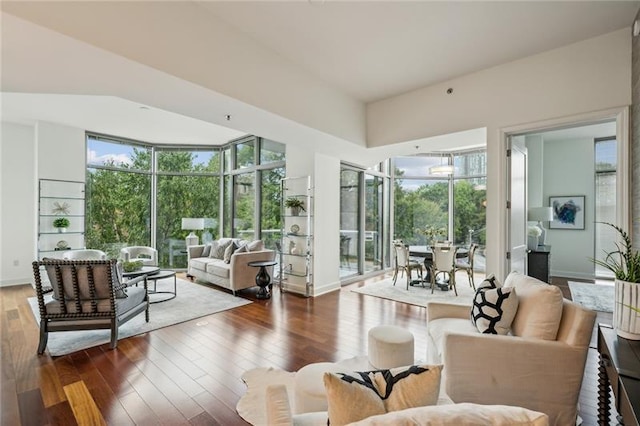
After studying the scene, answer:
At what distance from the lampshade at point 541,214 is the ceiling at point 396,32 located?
3.33 meters

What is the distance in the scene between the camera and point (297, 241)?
5.65 meters

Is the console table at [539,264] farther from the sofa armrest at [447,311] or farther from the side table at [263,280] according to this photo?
the side table at [263,280]

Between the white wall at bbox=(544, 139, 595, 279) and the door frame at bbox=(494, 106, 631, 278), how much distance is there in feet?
15.3

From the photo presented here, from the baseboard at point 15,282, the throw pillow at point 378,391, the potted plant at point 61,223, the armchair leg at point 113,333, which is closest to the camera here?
the throw pillow at point 378,391

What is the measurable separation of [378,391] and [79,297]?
3.39 m

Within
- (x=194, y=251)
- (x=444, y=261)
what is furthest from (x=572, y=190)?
(x=194, y=251)

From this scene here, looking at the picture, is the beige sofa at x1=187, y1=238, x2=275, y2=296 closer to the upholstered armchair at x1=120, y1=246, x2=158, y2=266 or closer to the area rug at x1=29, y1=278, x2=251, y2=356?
the area rug at x1=29, y1=278, x2=251, y2=356

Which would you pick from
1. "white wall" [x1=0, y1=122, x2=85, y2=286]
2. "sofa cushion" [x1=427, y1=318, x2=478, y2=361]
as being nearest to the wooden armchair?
"sofa cushion" [x1=427, y1=318, x2=478, y2=361]

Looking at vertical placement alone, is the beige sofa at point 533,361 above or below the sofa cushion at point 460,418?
below

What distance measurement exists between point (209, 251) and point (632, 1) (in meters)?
7.47

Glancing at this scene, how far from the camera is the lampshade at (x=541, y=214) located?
18.4 feet

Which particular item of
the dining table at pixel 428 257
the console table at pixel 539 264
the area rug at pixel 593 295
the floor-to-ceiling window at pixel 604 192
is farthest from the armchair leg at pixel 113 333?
the floor-to-ceiling window at pixel 604 192

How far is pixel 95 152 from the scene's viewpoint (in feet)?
21.8

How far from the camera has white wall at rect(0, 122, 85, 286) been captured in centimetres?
573
